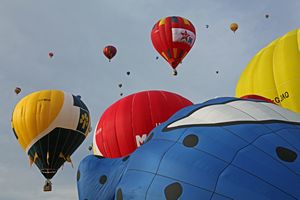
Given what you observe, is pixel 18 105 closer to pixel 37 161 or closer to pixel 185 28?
pixel 37 161

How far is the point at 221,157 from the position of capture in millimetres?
4215

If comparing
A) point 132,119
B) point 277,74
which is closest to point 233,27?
point 277,74

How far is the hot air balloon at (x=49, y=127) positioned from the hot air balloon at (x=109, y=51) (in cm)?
304

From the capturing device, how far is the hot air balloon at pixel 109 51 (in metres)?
19.9

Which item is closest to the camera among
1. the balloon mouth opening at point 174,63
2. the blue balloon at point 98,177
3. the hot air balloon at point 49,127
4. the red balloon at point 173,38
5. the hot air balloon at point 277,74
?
the blue balloon at point 98,177

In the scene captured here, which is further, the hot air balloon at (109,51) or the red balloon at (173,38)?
the hot air balloon at (109,51)

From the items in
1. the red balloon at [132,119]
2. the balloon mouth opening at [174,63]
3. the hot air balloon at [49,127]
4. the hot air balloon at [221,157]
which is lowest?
the hot air balloon at [49,127]

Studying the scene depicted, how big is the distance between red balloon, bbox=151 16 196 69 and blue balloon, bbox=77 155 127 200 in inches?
440

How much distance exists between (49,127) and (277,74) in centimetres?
925

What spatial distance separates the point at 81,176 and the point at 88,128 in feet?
44.3

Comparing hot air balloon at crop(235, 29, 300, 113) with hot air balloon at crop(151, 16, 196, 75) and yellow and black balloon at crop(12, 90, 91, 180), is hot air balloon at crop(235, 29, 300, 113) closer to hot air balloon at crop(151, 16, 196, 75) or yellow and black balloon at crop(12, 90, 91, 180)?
hot air balloon at crop(151, 16, 196, 75)

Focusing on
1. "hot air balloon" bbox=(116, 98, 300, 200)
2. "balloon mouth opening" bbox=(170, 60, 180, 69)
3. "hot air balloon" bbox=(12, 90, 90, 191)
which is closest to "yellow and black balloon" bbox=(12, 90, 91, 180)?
"hot air balloon" bbox=(12, 90, 90, 191)

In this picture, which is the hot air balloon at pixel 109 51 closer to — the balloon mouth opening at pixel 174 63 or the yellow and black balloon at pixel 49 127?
the yellow and black balloon at pixel 49 127

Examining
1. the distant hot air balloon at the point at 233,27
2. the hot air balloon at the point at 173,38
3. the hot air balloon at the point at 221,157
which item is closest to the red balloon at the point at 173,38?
the hot air balloon at the point at 173,38
